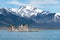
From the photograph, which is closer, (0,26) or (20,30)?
(20,30)

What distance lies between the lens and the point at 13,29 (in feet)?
466

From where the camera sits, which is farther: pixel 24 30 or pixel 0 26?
pixel 0 26

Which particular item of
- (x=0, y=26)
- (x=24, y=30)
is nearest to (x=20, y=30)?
(x=24, y=30)

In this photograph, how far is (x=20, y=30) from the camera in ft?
445

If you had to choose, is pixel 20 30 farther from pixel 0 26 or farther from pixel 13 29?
pixel 0 26

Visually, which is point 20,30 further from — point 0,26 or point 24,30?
point 0,26

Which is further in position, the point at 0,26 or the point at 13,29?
the point at 0,26

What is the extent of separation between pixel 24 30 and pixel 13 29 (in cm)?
845

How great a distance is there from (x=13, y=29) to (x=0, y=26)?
57.1 meters

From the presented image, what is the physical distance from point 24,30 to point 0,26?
64.3 meters

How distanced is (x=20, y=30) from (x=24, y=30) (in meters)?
2.09

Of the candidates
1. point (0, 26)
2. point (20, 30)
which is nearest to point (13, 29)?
point (20, 30)

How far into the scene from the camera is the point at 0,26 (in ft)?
648

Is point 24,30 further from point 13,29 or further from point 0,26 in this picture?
point 0,26
